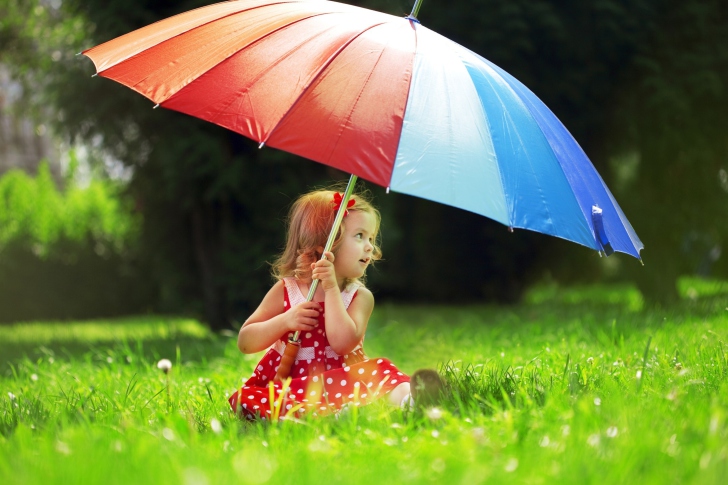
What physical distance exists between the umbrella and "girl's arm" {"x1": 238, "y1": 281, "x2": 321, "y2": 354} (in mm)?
457

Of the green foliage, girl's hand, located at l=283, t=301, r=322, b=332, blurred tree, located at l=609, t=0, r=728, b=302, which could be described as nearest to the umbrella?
girl's hand, located at l=283, t=301, r=322, b=332

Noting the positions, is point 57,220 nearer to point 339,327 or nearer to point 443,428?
point 339,327

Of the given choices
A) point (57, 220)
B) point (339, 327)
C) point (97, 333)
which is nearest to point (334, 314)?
point (339, 327)

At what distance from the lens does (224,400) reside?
11.9 feet

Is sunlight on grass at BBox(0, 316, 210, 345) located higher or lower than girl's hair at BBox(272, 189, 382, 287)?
lower

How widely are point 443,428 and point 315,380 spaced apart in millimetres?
691

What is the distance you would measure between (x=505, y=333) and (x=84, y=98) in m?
4.45

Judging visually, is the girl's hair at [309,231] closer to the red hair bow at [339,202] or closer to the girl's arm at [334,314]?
the red hair bow at [339,202]

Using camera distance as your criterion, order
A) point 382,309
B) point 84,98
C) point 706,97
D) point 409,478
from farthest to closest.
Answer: point 382,309 → point 706,97 → point 84,98 → point 409,478

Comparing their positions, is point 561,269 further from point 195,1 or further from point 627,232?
point 627,232

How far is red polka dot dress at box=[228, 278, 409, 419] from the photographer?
309 centimetres

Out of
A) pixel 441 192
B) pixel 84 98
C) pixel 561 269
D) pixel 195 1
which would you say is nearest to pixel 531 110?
pixel 441 192

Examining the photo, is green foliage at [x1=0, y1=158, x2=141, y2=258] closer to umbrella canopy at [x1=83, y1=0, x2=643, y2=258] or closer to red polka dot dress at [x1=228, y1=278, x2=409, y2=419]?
red polka dot dress at [x1=228, y1=278, x2=409, y2=419]

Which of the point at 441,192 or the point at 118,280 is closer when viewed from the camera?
the point at 441,192
